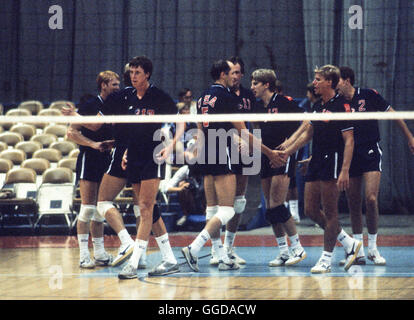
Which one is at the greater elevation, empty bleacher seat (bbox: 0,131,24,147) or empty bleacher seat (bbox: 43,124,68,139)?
empty bleacher seat (bbox: 43,124,68,139)

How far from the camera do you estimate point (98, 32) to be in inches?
540

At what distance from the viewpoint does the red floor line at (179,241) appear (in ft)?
27.8

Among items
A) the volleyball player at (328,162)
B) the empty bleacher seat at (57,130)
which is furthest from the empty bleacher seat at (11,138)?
the volleyball player at (328,162)

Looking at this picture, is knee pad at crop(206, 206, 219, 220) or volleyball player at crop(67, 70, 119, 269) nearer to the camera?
knee pad at crop(206, 206, 219, 220)

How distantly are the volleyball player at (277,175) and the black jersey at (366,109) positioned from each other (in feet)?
1.85

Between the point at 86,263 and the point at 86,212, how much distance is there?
48 centimetres

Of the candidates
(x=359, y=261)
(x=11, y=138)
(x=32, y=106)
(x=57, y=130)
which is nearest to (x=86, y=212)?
(x=359, y=261)

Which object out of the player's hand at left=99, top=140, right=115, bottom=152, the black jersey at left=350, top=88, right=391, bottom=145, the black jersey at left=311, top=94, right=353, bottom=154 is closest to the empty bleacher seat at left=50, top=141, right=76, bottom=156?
the player's hand at left=99, top=140, right=115, bottom=152

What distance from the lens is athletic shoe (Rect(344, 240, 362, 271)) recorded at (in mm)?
6156

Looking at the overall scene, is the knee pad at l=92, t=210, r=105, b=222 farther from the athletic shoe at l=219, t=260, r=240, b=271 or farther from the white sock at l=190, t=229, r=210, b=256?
the athletic shoe at l=219, t=260, r=240, b=271

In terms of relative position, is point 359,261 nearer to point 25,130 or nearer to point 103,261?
point 103,261

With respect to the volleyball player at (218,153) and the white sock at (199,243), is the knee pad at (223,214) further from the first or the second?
the white sock at (199,243)

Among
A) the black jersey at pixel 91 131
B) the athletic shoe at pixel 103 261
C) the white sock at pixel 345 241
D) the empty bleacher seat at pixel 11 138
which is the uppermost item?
the black jersey at pixel 91 131
